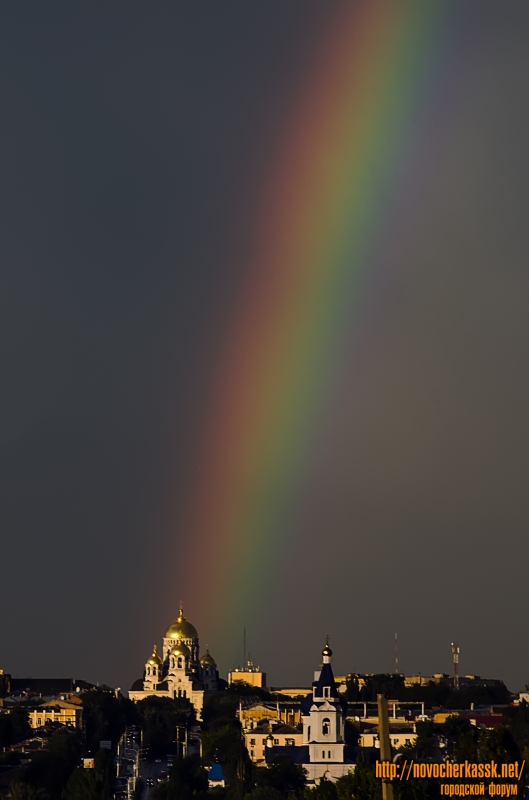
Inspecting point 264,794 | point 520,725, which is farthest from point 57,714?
point 264,794

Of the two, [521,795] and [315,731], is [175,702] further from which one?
[521,795]

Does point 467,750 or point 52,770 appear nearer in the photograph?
point 467,750

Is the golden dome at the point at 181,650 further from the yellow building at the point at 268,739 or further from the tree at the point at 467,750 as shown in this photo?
the tree at the point at 467,750

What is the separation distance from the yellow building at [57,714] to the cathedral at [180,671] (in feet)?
60.7

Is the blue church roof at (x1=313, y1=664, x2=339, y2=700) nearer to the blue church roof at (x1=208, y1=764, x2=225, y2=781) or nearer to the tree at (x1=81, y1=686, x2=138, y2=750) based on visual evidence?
the blue church roof at (x1=208, y1=764, x2=225, y2=781)

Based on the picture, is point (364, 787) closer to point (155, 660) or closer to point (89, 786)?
point (89, 786)

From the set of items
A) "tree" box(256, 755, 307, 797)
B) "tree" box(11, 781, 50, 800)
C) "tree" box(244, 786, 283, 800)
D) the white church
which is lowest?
"tree" box(11, 781, 50, 800)

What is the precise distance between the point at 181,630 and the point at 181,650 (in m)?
4.16

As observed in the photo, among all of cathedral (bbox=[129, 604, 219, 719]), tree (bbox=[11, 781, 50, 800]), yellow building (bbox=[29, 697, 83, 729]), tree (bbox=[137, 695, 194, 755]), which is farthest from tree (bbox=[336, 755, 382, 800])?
cathedral (bbox=[129, 604, 219, 719])

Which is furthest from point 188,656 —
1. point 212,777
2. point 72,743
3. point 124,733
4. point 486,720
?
point 212,777

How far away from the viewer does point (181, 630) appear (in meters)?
183

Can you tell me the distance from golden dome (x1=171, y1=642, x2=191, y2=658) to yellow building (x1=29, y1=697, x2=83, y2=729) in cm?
1951

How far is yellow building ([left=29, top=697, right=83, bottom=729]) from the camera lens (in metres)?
152

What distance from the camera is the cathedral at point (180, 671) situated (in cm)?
17700
